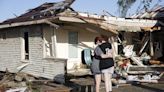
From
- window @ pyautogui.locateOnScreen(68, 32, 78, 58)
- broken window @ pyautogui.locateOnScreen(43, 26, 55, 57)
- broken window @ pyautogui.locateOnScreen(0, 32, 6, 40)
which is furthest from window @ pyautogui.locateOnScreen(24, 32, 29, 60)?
window @ pyautogui.locateOnScreen(68, 32, 78, 58)

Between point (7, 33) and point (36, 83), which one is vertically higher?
point (7, 33)

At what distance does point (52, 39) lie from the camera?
669 inches

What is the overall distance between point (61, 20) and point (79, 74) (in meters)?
2.97

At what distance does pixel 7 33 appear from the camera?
21.2 meters

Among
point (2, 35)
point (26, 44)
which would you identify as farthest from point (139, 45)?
point (2, 35)

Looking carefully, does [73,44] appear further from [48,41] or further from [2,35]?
[2,35]

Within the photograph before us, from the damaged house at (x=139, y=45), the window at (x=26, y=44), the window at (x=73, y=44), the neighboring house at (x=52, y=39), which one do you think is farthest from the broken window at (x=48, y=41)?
the damaged house at (x=139, y=45)

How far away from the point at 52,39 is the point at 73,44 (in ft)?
6.08

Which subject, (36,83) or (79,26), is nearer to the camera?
(36,83)

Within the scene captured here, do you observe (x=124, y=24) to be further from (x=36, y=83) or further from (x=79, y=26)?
(x=36, y=83)

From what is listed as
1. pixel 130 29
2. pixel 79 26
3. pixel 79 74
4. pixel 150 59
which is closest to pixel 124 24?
pixel 130 29

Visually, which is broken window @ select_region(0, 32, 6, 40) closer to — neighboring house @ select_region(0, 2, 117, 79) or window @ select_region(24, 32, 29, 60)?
neighboring house @ select_region(0, 2, 117, 79)

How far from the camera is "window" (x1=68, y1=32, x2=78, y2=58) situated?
18344 mm

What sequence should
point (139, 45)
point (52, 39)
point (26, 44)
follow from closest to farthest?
point (52, 39), point (26, 44), point (139, 45)
